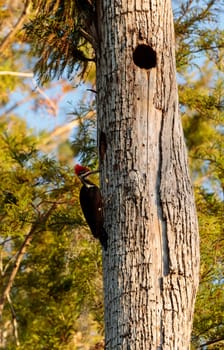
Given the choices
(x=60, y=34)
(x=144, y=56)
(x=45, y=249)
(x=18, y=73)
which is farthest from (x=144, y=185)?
(x=18, y=73)

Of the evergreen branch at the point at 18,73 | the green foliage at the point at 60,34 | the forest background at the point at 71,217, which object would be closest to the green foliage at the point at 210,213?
the forest background at the point at 71,217

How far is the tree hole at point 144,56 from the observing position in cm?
482

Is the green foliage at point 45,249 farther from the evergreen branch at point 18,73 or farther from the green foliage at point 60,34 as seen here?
the green foliage at point 60,34

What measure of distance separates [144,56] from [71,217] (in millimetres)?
2570

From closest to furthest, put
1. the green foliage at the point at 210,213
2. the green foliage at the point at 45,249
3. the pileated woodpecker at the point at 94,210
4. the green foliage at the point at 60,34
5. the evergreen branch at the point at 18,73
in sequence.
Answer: the pileated woodpecker at the point at 94,210 → the green foliage at the point at 60,34 → the green foliage at the point at 210,213 → the green foliage at the point at 45,249 → the evergreen branch at the point at 18,73

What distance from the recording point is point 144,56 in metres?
4.87

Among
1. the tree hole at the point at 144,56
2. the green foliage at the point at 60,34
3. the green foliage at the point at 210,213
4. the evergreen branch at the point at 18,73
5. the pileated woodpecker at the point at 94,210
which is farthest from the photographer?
the evergreen branch at the point at 18,73

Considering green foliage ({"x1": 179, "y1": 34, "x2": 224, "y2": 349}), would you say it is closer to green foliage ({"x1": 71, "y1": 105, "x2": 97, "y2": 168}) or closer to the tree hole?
green foliage ({"x1": 71, "y1": 105, "x2": 97, "y2": 168})

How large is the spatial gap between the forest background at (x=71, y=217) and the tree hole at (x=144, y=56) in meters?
0.70

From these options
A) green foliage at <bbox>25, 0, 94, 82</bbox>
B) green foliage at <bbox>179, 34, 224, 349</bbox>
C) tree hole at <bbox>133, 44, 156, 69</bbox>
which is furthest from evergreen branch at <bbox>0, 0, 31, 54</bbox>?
tree hole at <bbox>133, 44, 156, 69</bbox>

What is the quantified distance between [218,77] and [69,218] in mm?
1785

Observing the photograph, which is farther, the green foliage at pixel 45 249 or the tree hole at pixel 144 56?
the green foliage at pixel 45 249

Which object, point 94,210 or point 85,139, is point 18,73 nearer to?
point 85,139

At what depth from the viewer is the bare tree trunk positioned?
14.1ft
